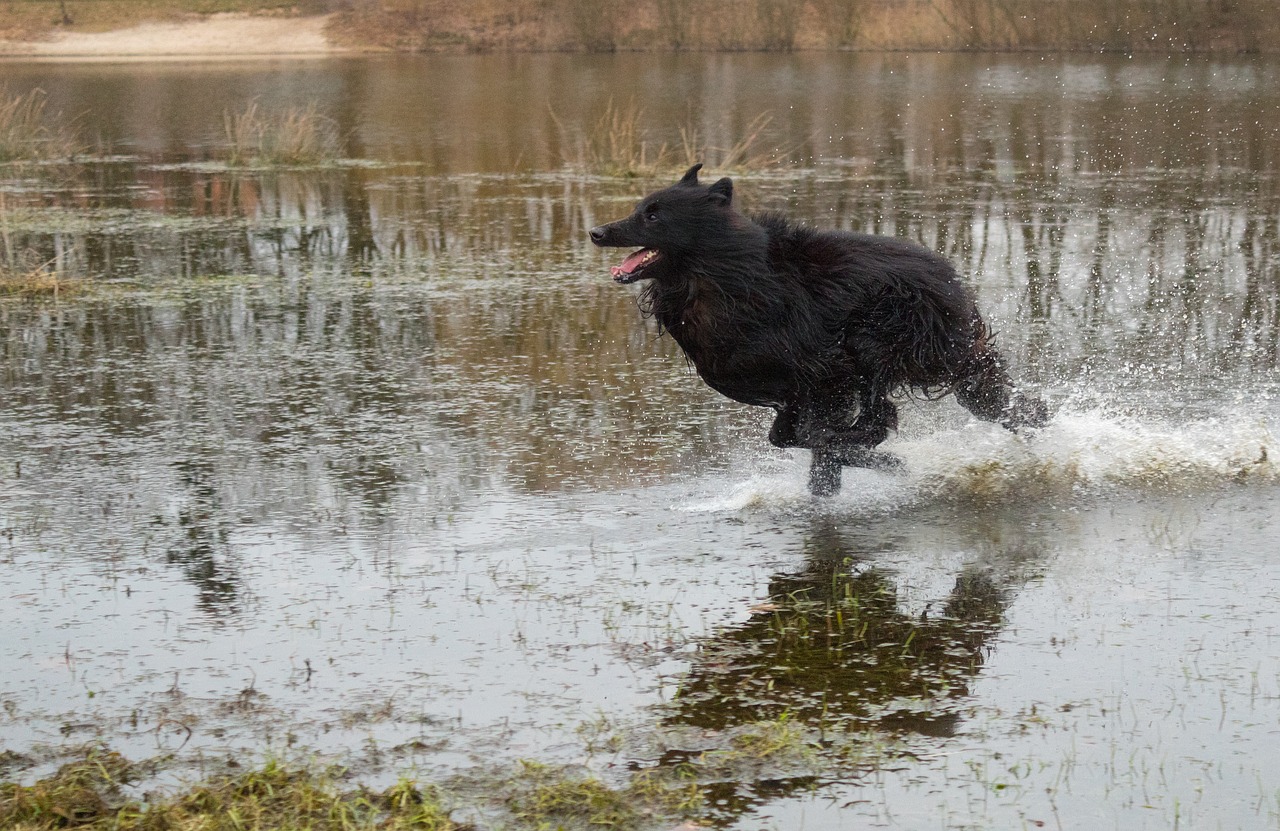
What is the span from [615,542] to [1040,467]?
1938mm

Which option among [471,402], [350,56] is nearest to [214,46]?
[350,56]

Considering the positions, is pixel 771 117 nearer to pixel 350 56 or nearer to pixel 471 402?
pixel 471 402

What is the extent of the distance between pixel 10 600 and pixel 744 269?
2790mm

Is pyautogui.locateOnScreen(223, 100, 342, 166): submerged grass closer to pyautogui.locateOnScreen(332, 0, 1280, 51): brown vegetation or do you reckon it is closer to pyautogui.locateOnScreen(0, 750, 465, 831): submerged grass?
pyautogui.locateOnScreen(0, 750, 465, 831): submerged grass

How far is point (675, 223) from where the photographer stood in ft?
18.8

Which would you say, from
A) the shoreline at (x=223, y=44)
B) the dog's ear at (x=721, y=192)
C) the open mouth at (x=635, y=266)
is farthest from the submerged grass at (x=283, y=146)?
the shoreline at (x=223, y=44)

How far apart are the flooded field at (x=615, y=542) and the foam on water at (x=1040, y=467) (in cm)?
3

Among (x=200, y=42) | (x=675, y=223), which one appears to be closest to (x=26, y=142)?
(x=675, y=223)

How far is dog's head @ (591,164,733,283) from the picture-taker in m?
5.72

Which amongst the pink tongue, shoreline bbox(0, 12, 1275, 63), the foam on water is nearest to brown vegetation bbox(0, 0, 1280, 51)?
shoreline bbox(0, 12, 1275, 63)

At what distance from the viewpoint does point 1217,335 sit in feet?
29.1

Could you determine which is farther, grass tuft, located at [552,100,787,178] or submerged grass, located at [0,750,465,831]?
grass tuft, located at [552,100,787,178]

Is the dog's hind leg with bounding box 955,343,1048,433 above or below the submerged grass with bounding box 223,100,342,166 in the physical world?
below

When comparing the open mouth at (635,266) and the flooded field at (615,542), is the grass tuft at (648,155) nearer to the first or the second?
the flooded field at (615,542)
